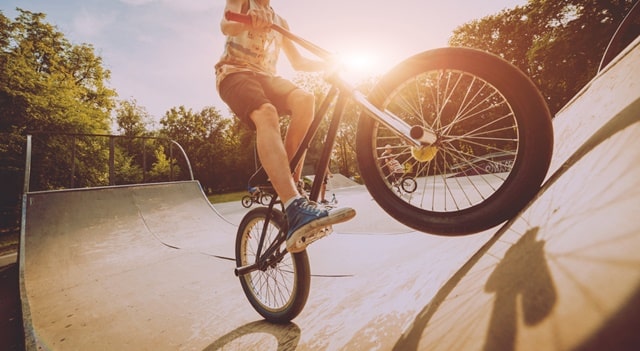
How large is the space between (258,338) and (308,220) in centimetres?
78

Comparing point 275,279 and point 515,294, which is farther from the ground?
point 515,294

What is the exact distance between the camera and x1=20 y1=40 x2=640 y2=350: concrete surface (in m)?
0.60

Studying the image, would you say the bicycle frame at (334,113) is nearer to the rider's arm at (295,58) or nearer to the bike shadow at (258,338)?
the rider's arm at (295,58)

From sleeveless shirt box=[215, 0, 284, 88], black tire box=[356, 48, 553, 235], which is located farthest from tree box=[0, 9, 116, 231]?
black tire box=[356, 48, 553, 235]

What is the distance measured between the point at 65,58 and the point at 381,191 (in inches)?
1164

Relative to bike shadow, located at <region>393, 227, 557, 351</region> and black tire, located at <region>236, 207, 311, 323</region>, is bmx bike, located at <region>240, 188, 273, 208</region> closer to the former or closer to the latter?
black tire, located at <region>236, 207, 311, 323</region>

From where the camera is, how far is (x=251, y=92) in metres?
1.88

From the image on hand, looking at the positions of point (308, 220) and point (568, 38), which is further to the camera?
point (568, 38)

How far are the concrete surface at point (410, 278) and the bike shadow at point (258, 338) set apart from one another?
12 mm

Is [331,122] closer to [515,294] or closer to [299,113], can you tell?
[299,113]

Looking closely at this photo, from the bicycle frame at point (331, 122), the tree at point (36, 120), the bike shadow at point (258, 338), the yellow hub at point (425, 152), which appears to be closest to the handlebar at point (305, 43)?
the bicycle frame at point (331, 122)


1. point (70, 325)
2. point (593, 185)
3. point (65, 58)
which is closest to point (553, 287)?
point (593, 185)

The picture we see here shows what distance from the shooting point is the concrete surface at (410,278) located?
600 mm

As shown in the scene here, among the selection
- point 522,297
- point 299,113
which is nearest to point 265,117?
point 299,113
